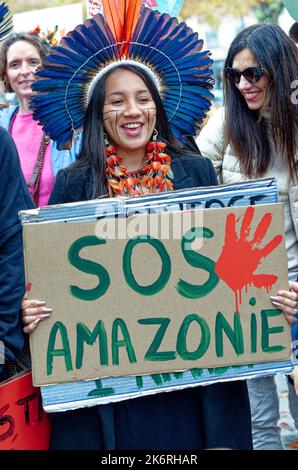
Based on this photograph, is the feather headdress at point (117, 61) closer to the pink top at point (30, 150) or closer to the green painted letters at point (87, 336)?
the pink top at point (30, 150)

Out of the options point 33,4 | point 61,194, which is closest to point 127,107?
point 61,194

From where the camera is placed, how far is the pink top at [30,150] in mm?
4074

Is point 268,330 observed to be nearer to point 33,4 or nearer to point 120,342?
point 120,342

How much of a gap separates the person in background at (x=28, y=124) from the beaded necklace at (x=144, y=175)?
53 centimetres

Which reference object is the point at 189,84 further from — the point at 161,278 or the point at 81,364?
the point at 81,364

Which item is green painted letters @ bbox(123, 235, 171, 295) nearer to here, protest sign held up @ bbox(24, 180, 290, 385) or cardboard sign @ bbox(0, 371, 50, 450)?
protest sign held up @ bbox(24, 180, 290, 385)

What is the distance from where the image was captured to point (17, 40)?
4844 mm

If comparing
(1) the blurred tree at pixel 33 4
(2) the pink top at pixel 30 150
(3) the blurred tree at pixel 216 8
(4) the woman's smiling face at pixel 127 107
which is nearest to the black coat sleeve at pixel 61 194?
(4) the woman's smiling face at pixel 127 107

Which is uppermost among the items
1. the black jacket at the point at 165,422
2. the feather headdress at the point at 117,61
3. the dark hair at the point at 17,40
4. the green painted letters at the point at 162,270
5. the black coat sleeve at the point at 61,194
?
the dark hair at the point at 17,40

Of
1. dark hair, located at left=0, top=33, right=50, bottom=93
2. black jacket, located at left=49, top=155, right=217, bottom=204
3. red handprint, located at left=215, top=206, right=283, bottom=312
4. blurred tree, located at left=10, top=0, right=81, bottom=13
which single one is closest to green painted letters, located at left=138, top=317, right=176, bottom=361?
red handprint, located at left=215, top=206, right=283, bottom=312

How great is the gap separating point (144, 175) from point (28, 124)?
55.0 inches
